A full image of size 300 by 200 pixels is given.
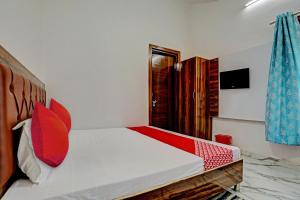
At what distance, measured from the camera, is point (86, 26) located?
2629 mm

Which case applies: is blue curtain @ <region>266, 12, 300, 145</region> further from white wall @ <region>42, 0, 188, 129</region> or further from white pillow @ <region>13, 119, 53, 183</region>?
white pillow @ <region>13, 119, 53, 183</region>

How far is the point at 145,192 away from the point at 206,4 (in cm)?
408

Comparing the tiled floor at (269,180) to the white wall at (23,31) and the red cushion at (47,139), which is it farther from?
the white wall at (23,31)

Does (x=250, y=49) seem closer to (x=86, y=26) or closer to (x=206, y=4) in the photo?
(x=206, y=4)

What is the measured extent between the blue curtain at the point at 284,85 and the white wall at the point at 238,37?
9.1 inches

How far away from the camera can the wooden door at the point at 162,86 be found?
11.4 feet

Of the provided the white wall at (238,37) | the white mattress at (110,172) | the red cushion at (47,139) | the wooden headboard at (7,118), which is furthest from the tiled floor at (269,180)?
the wooden headboard at (7,118)

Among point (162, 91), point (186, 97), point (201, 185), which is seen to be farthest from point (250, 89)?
point (201, 185)

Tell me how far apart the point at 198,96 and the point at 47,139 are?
9.08 ft

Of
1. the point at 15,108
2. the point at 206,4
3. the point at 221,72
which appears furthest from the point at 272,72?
the point at 15,108

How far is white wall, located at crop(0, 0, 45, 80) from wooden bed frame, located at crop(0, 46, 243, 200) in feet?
1.12

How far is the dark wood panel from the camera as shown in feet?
3.42

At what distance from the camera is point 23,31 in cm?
161

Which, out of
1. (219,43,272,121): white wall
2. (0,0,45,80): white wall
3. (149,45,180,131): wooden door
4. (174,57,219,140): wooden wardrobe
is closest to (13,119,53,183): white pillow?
(0,0,45,80): white wall
